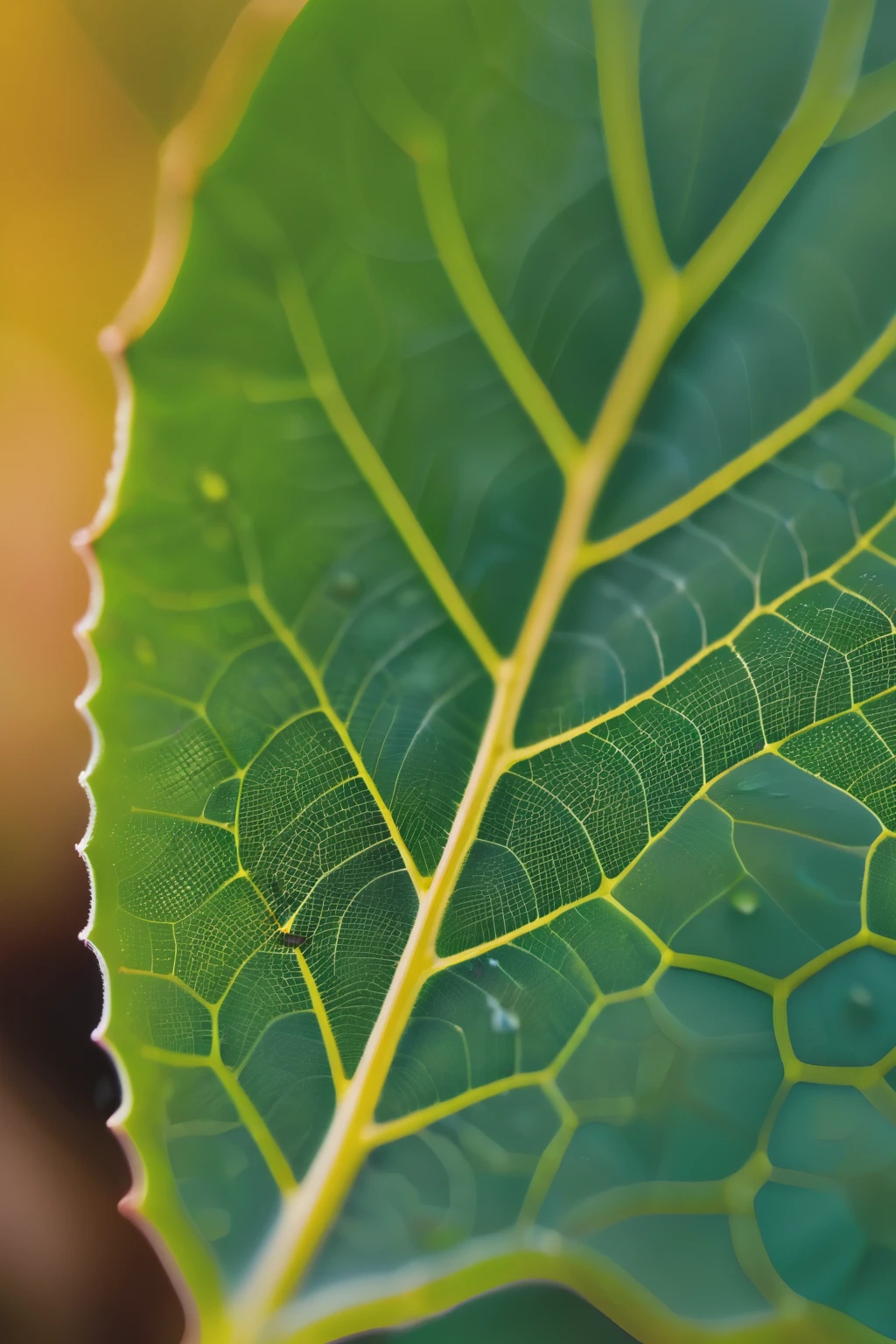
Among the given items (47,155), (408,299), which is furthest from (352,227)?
(47,155)

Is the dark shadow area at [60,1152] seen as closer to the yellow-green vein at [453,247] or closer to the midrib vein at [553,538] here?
the midrib vein at [553,538]

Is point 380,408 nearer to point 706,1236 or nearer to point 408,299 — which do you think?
point 408,299

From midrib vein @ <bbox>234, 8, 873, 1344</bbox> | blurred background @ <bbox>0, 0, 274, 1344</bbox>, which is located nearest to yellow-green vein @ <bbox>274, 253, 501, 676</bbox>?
midrib vein @ <bbox>234, 8, 873, 1344</bbox>

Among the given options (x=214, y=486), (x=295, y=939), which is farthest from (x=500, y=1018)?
(x=214, y=486)

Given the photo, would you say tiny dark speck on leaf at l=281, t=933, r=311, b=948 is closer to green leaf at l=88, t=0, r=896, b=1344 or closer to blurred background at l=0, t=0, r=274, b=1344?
green leaf at l=88, t=0, r=896, b=1344

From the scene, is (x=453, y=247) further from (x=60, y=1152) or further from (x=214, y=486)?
(x=60, y=1152)

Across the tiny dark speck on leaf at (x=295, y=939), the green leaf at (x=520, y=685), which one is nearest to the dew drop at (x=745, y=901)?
the green leaf at (x=520, y=685)

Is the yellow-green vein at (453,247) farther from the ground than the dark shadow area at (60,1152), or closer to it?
farther from the ground
